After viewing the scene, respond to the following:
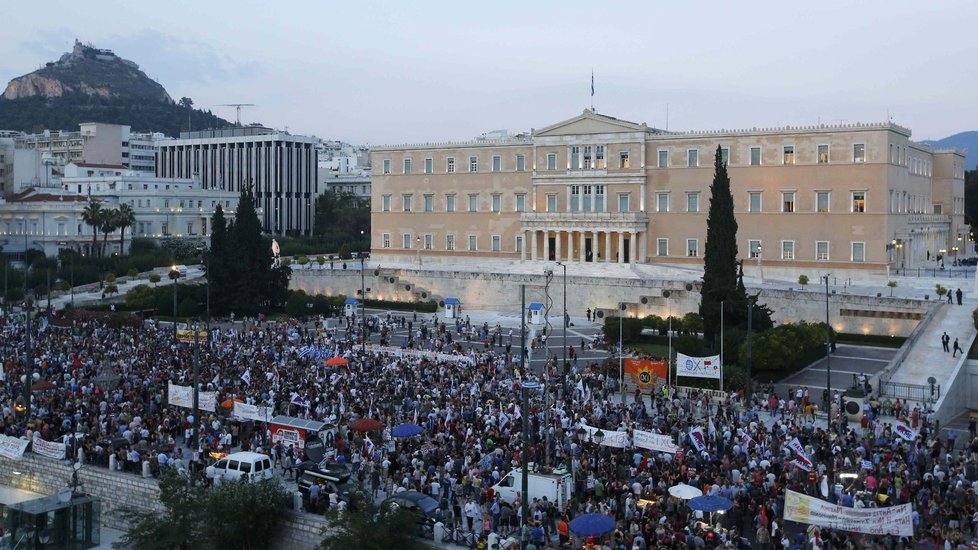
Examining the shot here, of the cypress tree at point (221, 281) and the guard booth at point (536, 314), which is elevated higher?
the cypress tree at point (221, 281)

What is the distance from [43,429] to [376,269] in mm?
36745

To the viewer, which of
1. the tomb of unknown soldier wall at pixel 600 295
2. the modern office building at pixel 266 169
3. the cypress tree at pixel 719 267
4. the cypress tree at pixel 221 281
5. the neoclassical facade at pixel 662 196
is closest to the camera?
the cypress tree at pixel 719 267

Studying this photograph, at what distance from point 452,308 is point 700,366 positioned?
2628 cm

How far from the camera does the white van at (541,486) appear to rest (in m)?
22.2

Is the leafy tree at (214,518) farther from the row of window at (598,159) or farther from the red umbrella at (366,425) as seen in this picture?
the row of window at (598,159)

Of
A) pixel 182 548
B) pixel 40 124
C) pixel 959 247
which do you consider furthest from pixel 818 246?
pixel 40 124

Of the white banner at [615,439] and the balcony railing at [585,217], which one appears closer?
the white banner at [615,439]

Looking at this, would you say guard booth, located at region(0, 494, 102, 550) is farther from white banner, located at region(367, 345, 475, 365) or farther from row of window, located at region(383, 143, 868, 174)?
row of window, located at region(383, 143, 868, 174)

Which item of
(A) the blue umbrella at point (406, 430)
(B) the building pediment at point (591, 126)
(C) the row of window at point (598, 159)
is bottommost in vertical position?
(A) the blue umbrella at point (406, 430)

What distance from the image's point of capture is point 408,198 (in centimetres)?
7506

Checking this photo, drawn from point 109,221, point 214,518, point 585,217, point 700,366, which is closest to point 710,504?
point 214,518

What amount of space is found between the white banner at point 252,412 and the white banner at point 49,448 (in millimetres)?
4684

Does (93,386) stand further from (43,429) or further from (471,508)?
(471,508)

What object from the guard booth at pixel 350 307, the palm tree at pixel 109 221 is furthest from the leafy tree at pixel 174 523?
the palm tree at pixel 109 221
